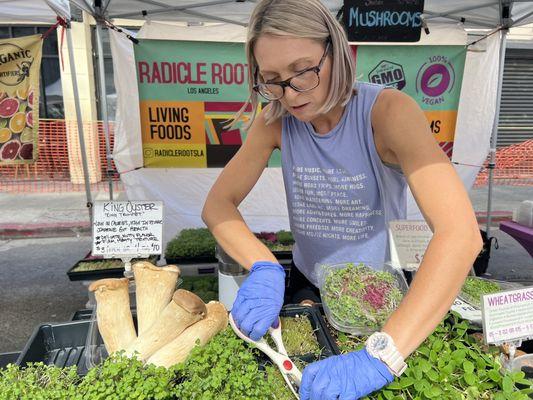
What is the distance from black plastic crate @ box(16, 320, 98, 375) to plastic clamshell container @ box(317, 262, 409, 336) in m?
0.87

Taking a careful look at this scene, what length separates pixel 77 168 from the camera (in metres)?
9.55

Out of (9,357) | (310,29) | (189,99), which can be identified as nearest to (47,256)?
(189,99)

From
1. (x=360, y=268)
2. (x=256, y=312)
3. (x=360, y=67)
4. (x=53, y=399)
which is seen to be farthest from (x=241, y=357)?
(x=360, y=67)

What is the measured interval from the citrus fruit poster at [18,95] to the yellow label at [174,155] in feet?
4.04

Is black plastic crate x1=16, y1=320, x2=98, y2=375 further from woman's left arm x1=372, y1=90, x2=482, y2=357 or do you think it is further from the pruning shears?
woman's left arm x1=372, y1=90, x2=482, y2=357

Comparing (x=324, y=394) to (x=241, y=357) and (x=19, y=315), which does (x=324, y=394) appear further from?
(x=19, y=315)

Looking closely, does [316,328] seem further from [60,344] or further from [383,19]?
[383,19]

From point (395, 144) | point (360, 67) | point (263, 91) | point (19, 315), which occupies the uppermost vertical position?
point (360, 67)

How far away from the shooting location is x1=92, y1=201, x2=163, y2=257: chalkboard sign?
2590 mm

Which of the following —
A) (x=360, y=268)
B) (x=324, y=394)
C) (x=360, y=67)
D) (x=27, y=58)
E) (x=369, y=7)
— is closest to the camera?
(x=324, y=394)

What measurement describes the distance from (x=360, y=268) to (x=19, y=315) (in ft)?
13.4

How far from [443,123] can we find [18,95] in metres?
4.78

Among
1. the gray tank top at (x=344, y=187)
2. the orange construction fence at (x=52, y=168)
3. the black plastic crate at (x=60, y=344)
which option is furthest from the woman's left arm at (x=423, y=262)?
the orange construction fence at (x=52, y=168)

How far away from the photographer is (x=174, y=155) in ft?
16.0
